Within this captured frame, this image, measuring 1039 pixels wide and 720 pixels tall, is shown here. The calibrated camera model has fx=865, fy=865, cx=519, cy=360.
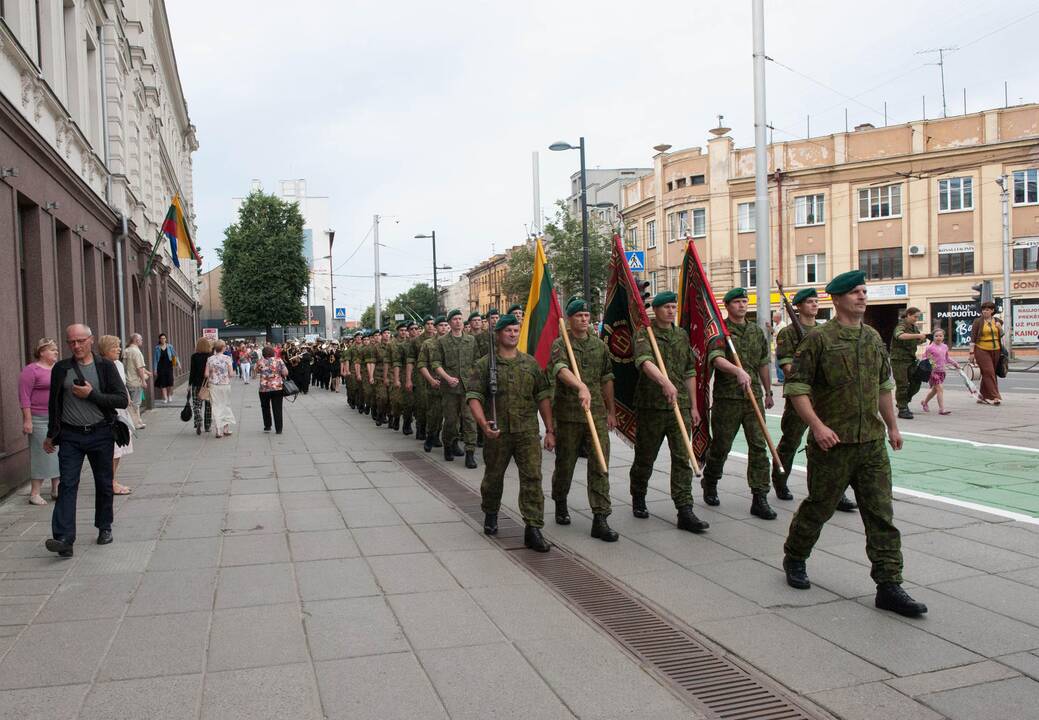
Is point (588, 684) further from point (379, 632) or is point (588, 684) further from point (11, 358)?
point (11, 358)

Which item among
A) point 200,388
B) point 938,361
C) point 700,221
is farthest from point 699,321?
point 700,221

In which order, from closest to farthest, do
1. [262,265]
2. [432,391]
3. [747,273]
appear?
[432,391] → [747,273] → [262,265]

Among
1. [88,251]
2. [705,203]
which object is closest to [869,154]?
[705,203]

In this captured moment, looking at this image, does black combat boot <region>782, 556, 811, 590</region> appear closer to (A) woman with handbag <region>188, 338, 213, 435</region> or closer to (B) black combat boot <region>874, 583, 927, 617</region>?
(B) black combat boot <region>874, 583, 927, 617</region>

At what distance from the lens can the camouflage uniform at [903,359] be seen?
13.0 meters

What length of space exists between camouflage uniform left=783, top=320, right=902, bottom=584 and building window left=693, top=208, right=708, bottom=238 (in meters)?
43.7

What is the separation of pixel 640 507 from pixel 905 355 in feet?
25.1

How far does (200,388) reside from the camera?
15.2m

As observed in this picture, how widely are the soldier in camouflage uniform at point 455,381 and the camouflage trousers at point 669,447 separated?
3.86m

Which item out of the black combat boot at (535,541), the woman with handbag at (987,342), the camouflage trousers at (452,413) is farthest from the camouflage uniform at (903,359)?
the black combat boot at (535,541)

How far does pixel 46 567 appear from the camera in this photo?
6109 millimetres

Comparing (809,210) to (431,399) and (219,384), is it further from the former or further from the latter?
(431,399)

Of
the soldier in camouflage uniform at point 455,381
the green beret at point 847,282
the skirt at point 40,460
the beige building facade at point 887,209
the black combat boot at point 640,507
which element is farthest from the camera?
the beige building facade at point 887,209

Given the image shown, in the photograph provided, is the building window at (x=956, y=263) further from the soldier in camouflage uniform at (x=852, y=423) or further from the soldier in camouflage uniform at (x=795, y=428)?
the soldier in camouflage uniform at (x=852, y=423)
